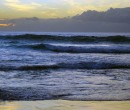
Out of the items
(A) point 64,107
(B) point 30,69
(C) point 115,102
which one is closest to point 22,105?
(A) point 64,107

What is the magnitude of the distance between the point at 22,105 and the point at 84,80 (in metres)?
3.88

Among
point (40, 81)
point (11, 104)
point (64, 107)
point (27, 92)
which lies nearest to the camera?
point (64, 107)

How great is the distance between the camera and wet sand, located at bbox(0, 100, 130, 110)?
6965mm

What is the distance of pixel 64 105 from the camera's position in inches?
286

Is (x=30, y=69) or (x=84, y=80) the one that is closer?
(x=84, y=80)

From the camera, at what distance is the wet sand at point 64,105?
6.96m

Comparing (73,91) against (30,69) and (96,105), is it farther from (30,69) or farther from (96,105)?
(30,69)

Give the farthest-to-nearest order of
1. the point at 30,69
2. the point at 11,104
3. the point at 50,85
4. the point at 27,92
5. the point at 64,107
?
the point at 30,69, the point at 50,85, the point at 27,92, the point at 11,104, the point at 64,107

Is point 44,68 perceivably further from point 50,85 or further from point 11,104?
point 11,104

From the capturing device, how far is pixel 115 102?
7672mm

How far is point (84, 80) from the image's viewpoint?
35.5 feet

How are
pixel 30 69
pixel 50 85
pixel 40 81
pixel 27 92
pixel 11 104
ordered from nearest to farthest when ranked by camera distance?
pixel 11 104 → pixel 27 92 → pixel 50 85 → pixel 40 81 → pixel 30 69

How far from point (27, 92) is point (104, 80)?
10.4ft

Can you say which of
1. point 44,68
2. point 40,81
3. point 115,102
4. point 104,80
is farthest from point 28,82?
point 44,68
